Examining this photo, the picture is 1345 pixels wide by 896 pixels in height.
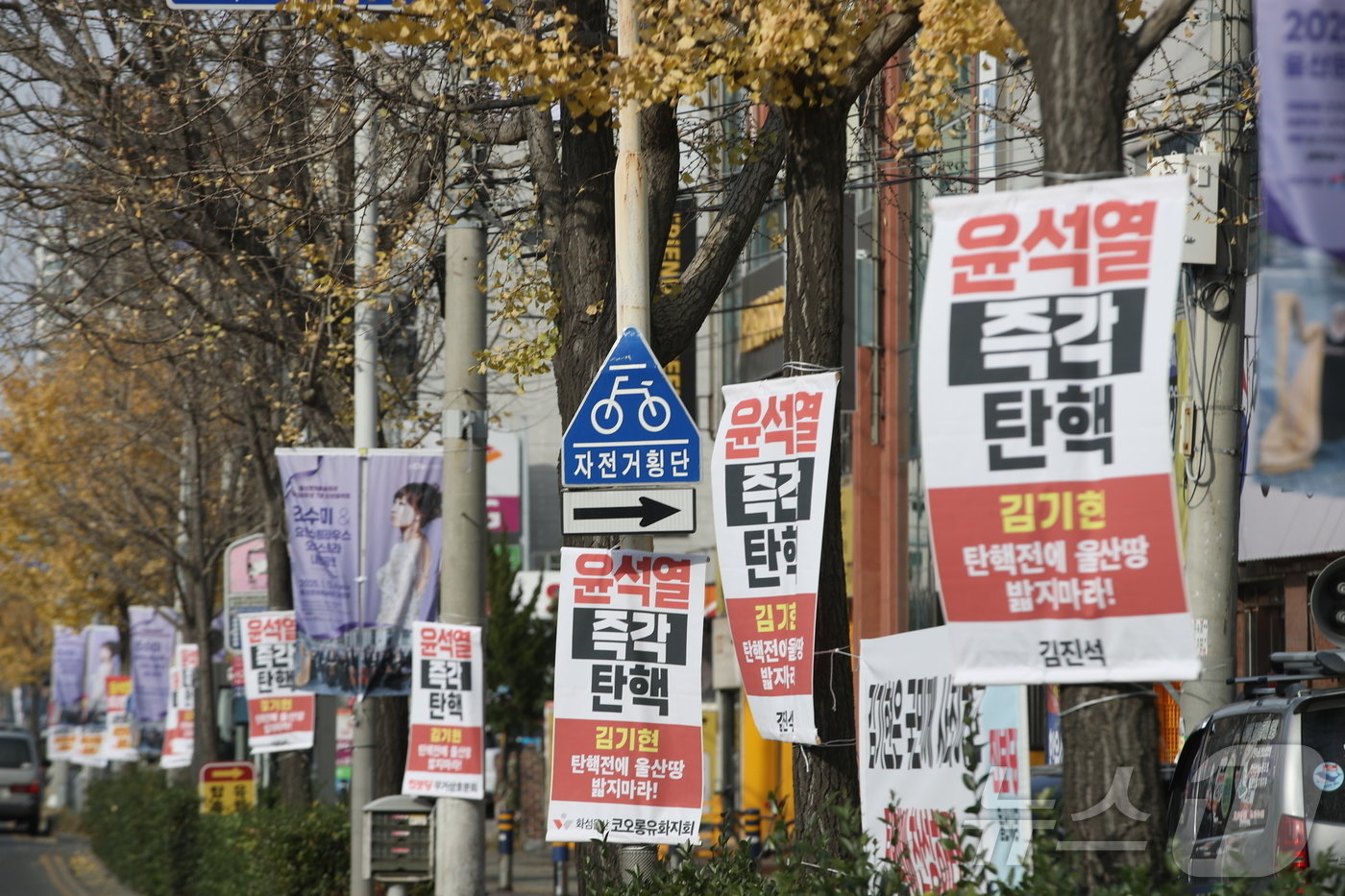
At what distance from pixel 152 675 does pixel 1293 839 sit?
87.4ft

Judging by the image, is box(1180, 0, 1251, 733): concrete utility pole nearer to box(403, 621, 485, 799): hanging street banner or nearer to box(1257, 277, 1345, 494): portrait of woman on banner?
box(403, 621, 485, 799): hanging street banner

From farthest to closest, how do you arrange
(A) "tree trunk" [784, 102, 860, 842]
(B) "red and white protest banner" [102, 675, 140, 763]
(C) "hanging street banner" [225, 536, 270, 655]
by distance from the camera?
1. (B) "red and white protest banner" [102, 675, 140, 763]
2. (C) "hanging street banner" [225, 536, 270, 655]
3. (A) "tree trunk" [784, 102, 860, 842]

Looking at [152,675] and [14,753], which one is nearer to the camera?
[152,675]

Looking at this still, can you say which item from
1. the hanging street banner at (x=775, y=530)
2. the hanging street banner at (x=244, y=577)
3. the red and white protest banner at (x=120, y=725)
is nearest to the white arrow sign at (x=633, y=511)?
the hanging street banner at (x=775, y=530)

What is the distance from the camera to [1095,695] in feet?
18.7

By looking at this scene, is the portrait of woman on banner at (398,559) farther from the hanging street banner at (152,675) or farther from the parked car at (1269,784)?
the hanging street banner at (152,675)

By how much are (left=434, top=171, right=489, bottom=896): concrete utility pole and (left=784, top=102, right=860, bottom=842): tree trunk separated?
11.8 feet

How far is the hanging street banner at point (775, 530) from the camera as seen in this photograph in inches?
323

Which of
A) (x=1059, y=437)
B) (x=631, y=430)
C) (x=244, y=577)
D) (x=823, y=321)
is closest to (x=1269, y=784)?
(x=823, y=321)

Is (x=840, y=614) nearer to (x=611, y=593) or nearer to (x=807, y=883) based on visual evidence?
(x=611, y=593)

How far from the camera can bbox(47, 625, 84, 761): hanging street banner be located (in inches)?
1582

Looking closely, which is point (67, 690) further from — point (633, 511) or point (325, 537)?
point (633, 511)

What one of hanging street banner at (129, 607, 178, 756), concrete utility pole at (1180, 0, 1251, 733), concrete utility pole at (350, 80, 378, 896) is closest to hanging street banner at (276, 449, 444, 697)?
concrete utility pole at (350, 80, 378, 896)

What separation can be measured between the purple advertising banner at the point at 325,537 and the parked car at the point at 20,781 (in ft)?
102
